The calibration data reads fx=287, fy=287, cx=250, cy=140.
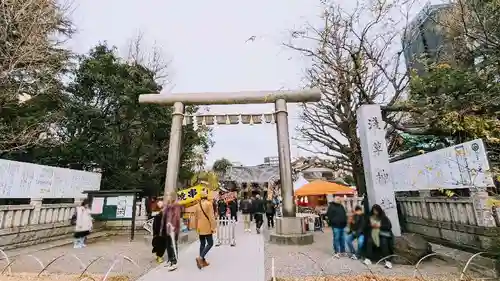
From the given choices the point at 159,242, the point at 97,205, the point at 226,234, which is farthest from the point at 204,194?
the point at 97,205

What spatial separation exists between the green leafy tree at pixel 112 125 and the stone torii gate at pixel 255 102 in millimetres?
5790

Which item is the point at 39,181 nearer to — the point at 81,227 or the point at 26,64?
the point at 81,227

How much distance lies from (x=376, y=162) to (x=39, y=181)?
11.7 metres

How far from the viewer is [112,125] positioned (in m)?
17.4

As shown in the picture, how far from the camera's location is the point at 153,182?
19516 millimetres

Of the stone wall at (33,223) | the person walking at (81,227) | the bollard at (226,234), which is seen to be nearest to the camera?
the stone wall at (33,223)

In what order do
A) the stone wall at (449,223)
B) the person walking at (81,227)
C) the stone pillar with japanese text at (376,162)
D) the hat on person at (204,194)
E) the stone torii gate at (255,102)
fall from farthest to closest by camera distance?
the stone torii gate at (255,102), the person walking at (81,227), the stone pillar with japanese text at (376,162), the hat on person at (204,194), the stone wall at (449,223)

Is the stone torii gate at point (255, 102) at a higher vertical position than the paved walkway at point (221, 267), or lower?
higher

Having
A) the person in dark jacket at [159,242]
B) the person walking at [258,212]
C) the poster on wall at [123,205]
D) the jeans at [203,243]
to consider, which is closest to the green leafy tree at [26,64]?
the poster on wall at [123,205]

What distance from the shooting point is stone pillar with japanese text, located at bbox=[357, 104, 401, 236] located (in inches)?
316

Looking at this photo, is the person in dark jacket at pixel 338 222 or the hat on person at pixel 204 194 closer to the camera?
the hat on person at pixel 204 194

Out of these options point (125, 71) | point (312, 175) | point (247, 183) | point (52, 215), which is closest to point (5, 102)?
point (52, 215)

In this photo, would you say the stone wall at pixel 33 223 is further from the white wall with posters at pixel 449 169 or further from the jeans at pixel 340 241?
the white wall with posters at pixel 449 169

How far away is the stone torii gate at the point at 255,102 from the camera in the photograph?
37.5 ft
